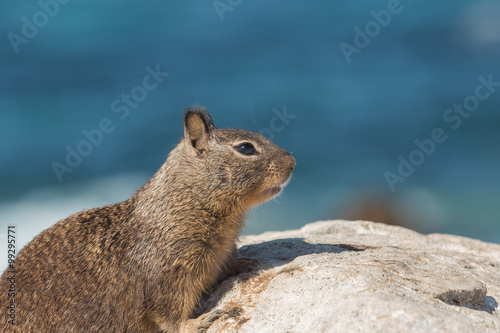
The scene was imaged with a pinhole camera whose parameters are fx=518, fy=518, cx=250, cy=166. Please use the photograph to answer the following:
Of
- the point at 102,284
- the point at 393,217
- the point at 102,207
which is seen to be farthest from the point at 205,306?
the point at 393,217

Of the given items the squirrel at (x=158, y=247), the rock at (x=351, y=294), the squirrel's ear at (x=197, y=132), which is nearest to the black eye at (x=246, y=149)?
the squirrel at (x=158, y=247)

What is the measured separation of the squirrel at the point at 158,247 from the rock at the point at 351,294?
0.47 meters

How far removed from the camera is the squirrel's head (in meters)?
6.07

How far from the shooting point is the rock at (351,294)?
407cm

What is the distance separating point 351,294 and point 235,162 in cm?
233

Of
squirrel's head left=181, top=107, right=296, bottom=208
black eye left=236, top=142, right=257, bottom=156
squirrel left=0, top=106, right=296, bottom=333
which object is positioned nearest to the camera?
squirrel left=0, top=106, right=296, bottom=333

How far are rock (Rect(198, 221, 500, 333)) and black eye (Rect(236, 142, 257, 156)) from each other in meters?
1.32

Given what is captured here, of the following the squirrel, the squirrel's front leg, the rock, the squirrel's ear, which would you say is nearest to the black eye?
the squirrel

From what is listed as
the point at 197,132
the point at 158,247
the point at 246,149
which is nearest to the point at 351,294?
the point at 158,247

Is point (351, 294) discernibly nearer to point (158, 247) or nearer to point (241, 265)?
point (241, 265)

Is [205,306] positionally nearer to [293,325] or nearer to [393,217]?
[293,325]

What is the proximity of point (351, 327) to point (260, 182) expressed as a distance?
244cm

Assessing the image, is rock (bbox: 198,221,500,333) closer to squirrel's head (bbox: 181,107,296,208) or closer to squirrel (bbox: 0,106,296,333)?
squirrel (bbox: 0,106,296,333)

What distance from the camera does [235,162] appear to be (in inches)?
245
